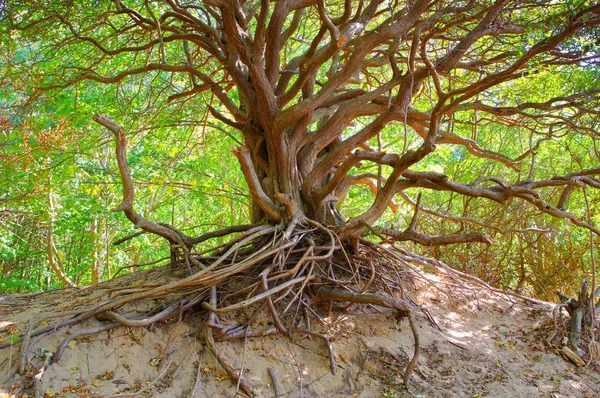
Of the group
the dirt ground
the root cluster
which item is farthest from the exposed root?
the dirt ground

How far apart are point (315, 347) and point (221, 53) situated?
3940 millimetres

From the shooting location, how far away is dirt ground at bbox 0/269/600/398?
11.5 feet

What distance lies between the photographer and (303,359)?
4129 millimetres

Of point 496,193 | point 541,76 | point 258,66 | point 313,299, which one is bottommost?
point 313,299

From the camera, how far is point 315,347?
14.0 feet

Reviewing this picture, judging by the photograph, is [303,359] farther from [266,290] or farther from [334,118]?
[334,118]

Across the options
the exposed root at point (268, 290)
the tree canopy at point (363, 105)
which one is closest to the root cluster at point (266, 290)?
the exposed root at point (268, 290)

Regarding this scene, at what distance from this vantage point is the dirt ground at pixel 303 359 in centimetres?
350

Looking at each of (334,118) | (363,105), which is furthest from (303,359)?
(363,105)

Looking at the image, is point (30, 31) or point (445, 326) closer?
point (445, 326)

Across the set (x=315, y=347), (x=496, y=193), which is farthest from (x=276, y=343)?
(x=496, y=193)

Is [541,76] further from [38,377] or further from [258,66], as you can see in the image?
[38,377]

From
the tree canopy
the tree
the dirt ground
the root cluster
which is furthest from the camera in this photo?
the tree canopy

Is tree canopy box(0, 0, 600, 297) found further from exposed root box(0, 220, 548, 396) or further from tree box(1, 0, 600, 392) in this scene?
exposed root box(0, 220, 548, 396)
